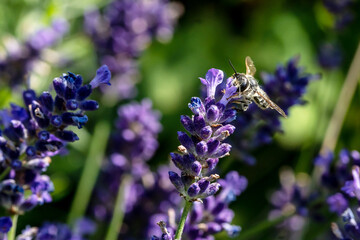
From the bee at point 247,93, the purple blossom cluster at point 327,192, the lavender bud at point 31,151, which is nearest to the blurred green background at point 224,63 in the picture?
the purple blossom cluster at point 327,192

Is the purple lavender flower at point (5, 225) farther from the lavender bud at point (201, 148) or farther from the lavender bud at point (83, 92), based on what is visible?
the lavender bud at point (201, 148)

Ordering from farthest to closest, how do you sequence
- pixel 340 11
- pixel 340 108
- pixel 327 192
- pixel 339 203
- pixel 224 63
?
pixel 224 63 < pixel 340 11 < pixel 340 108 < pixel 327 192 < pixel 339 203

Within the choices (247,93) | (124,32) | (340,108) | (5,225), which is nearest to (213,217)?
(247,93)

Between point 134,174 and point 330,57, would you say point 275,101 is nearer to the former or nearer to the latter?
point 134,174

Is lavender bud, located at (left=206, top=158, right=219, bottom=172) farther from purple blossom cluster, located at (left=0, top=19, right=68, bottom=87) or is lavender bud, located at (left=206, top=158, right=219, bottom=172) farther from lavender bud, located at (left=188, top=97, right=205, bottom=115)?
purple blossom cluster, located at (left=0, top=19, right=68, bottom=87)

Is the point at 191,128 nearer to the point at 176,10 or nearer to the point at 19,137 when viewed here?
the point at 19,137

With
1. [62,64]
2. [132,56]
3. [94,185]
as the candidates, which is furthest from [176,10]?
[94,185]
